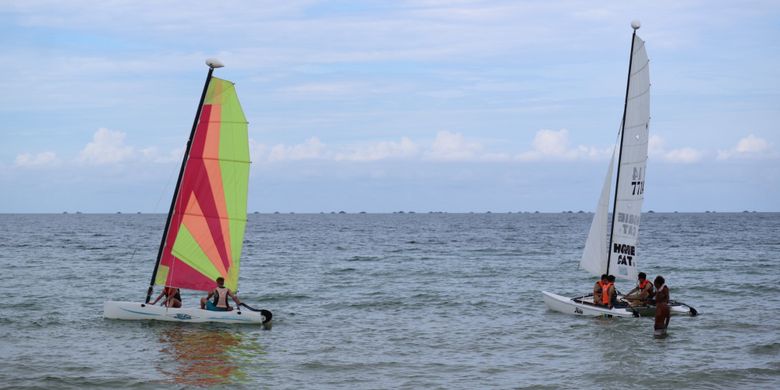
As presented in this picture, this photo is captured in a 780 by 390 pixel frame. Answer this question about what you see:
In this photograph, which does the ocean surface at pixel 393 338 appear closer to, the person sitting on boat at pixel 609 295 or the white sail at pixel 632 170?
the person sitting on boat at pixel 609 295

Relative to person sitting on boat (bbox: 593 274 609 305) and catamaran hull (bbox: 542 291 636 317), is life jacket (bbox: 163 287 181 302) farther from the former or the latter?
person sitting on boat (bbox: 593 274 609 305)

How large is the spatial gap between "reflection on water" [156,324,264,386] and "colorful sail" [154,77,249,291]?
1884mm

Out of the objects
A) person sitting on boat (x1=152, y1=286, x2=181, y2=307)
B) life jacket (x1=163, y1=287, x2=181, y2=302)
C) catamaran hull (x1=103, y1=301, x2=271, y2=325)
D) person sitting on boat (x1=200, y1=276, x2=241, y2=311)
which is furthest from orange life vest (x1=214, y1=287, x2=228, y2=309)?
life jacket (x1=163, y1=287, x2=181, y2=302)

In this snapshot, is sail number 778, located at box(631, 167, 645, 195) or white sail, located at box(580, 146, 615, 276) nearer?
sail number 778, located at box(631, 167, 645, 195)

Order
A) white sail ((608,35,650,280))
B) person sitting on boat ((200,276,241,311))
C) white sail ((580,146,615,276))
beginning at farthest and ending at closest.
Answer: white sail ((580,146,615,276)), white sail ((608,35,650,280)), person sitting on boat ((200,276,241,311))

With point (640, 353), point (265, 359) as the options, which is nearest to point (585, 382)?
point (640, 353)

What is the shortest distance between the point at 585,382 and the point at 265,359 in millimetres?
8670

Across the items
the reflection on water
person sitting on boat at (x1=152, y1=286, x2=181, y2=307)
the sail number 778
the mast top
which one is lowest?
the reflection on water

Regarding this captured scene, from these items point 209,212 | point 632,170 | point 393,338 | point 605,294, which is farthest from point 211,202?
point 632,170

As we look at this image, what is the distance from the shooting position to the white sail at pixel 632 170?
29.4 metres

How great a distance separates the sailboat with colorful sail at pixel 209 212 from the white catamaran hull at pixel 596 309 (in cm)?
1136

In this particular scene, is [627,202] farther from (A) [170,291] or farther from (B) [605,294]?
(A) [170,291]

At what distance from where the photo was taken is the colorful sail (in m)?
26.4

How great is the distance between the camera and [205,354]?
2356 cm
